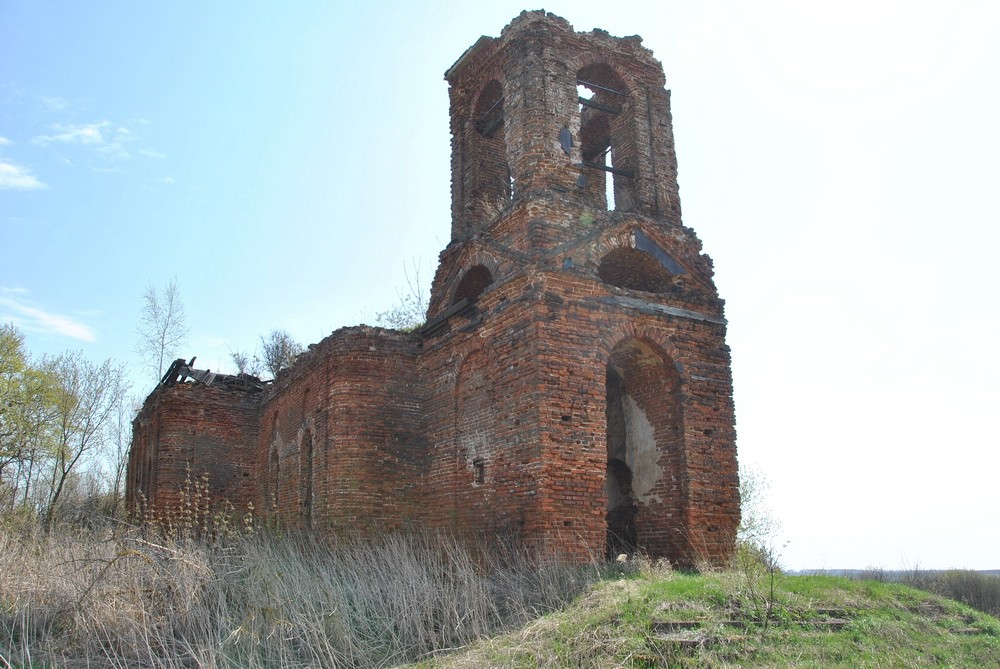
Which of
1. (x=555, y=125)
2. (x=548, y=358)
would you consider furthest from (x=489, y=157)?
(x=548, y=358)

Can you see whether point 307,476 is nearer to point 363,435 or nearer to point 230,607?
point 363,435

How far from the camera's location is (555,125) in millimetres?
11805

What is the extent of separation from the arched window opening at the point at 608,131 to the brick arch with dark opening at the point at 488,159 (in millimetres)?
1468

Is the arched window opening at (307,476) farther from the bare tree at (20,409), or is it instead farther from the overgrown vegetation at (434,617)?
the bare tree at (20,409)

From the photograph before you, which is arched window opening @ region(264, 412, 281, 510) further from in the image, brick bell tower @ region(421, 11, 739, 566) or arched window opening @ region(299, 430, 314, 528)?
brick bell tower @ region(421, 11, 739, 566)

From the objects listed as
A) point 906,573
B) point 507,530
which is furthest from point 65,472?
point 906,573

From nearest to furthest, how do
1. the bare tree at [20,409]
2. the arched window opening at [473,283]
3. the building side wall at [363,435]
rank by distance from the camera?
the building side wall at [363,435] < the arched window opening at [473,283] < the bare tree at [20,409]

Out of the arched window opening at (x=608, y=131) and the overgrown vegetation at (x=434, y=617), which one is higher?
the arched window opening at (x=608, y=131)

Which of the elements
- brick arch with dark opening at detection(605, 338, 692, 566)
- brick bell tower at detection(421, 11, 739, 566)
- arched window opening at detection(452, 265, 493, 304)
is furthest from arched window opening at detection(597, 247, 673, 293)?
arched window opening at detection(452, 265, 493, 304)

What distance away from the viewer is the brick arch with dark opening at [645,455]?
426 inches

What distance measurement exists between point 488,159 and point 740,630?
30.2 feet

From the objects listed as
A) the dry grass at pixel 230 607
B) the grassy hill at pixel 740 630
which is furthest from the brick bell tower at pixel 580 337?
the grassy hill at pixel 740 630

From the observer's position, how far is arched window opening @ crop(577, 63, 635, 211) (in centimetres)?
1270

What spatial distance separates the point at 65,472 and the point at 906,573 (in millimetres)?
21904
